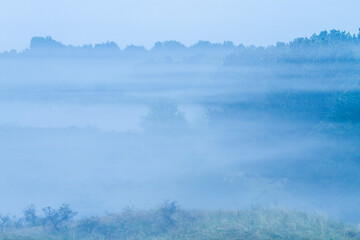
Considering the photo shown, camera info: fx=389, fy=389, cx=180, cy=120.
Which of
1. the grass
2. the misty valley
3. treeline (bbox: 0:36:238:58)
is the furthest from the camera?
treeline (bbox: 0:36:238:58)

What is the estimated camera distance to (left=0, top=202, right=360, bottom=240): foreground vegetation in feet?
23.5

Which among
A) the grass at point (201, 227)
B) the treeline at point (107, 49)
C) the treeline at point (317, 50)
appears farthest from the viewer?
the treeline at point (107, 49)

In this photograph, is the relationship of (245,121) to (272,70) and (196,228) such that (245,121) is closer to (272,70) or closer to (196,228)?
(272,70)

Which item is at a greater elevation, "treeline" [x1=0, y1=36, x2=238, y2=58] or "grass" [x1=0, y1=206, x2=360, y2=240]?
"treeline" [x1=0, y1=36, x2=238, y2=58]

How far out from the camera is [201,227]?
8219 millimetres

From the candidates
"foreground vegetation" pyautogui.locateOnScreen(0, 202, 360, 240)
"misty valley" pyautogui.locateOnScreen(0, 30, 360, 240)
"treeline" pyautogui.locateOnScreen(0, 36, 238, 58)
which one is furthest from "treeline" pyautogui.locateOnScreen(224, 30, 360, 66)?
"treeline" pyautogui.locateOnScreen(0, 36, 238, 58)

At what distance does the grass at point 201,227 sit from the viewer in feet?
23.4

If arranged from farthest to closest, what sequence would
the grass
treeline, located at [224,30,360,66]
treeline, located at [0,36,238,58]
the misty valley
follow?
treeline, located at [0,36,238,58]
treeline, located at [224,30,360,66]
the misty valley
the grass

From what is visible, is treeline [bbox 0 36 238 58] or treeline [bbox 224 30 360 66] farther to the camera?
treeline [bbox 0 36 238 58]

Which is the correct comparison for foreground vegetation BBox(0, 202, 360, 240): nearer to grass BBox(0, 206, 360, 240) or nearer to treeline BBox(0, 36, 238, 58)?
grass BBox(0, 206, 360, 240)

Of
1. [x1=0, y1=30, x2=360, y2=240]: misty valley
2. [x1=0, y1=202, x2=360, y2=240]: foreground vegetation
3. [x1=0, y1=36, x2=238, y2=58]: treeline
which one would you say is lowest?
[x1=0, y1=202, x2=360, y2=240]: foreground vegetation

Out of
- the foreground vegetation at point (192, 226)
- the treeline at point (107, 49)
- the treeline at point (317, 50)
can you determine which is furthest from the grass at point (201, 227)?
the treeline at point (107, 49)

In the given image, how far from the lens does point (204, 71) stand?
29.2 metres

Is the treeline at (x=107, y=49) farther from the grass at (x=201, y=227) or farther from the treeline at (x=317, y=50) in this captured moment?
the grass at (x=201, y=227)
